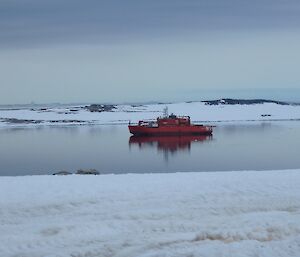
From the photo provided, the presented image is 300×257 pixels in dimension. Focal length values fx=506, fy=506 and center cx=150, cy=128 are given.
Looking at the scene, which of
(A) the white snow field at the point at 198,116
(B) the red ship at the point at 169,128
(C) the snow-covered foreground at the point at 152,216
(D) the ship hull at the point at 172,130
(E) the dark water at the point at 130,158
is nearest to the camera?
(C) the snow-covered foreground at the point at 152,216

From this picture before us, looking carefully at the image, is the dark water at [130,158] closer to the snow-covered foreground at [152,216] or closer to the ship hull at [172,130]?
the snow-covered foreground at [152,216]

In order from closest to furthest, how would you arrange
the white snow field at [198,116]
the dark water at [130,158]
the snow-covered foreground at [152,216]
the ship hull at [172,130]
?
the snow-covered foreground at [152,216]
the dark water at [130,158]
the ship hull at [172,130]
the white snow field at [198,116]

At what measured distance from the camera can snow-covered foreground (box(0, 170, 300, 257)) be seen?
7350 mm

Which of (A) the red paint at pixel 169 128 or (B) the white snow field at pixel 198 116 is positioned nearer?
(A) the red paint at pixel 169 128

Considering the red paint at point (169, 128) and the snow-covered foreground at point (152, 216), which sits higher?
the snow-covered foreground at point (152, 216)

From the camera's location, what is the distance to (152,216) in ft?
29.6

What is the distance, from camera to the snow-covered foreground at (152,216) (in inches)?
289

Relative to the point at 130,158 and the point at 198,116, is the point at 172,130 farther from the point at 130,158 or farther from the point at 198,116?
the point at 198,116

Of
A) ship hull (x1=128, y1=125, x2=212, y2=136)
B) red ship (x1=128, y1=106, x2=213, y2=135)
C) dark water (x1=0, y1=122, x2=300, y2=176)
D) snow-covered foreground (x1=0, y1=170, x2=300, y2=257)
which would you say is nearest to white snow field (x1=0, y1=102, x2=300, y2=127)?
red ship (x1=128, y1=106, x2=213, y2=135)

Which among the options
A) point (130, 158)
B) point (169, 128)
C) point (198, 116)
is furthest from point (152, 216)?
point (198, 116)

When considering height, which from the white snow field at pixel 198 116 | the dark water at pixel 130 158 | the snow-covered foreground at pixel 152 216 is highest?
the snow-covered foreground at pixel 152 216

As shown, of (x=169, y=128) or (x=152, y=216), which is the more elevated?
(x=152, y=216)

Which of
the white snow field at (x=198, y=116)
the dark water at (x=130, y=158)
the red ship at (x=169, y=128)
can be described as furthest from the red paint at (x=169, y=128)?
the white snow field at (x=198, y=116)

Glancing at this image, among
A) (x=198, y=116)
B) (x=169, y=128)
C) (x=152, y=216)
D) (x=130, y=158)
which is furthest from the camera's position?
(x=198, y=116)
